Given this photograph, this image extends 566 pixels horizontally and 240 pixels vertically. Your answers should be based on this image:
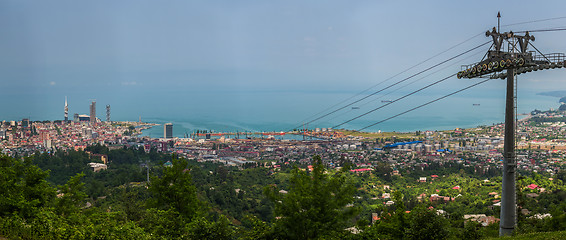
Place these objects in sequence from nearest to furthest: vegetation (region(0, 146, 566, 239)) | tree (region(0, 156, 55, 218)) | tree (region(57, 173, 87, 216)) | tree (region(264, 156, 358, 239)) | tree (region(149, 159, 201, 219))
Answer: vegetation (region(0, 146, 566, 239))
tree (region(264, 156, 358, 239))
tree (region(0, 156, 55, 218))
tree (region(149, 159, 201, 219))
tree (region(57, 173, 87, 216))

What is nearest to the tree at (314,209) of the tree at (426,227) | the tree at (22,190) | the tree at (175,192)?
the tree at (426,227)

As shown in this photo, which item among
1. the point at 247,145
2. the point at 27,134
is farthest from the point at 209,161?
the point at 27,134

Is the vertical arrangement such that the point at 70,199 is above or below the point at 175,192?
below

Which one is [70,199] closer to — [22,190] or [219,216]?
[22,190]

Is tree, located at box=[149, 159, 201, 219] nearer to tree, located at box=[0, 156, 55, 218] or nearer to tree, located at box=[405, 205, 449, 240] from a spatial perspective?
tree, located at box=[0, 156, 55, 218]

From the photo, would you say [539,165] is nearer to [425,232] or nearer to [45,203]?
[425,232]

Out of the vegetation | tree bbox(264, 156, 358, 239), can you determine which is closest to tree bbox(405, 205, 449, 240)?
the vegetation

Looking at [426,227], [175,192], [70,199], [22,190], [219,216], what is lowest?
[219,216]

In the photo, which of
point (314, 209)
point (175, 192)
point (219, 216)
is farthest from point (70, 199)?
point (314, 209)
